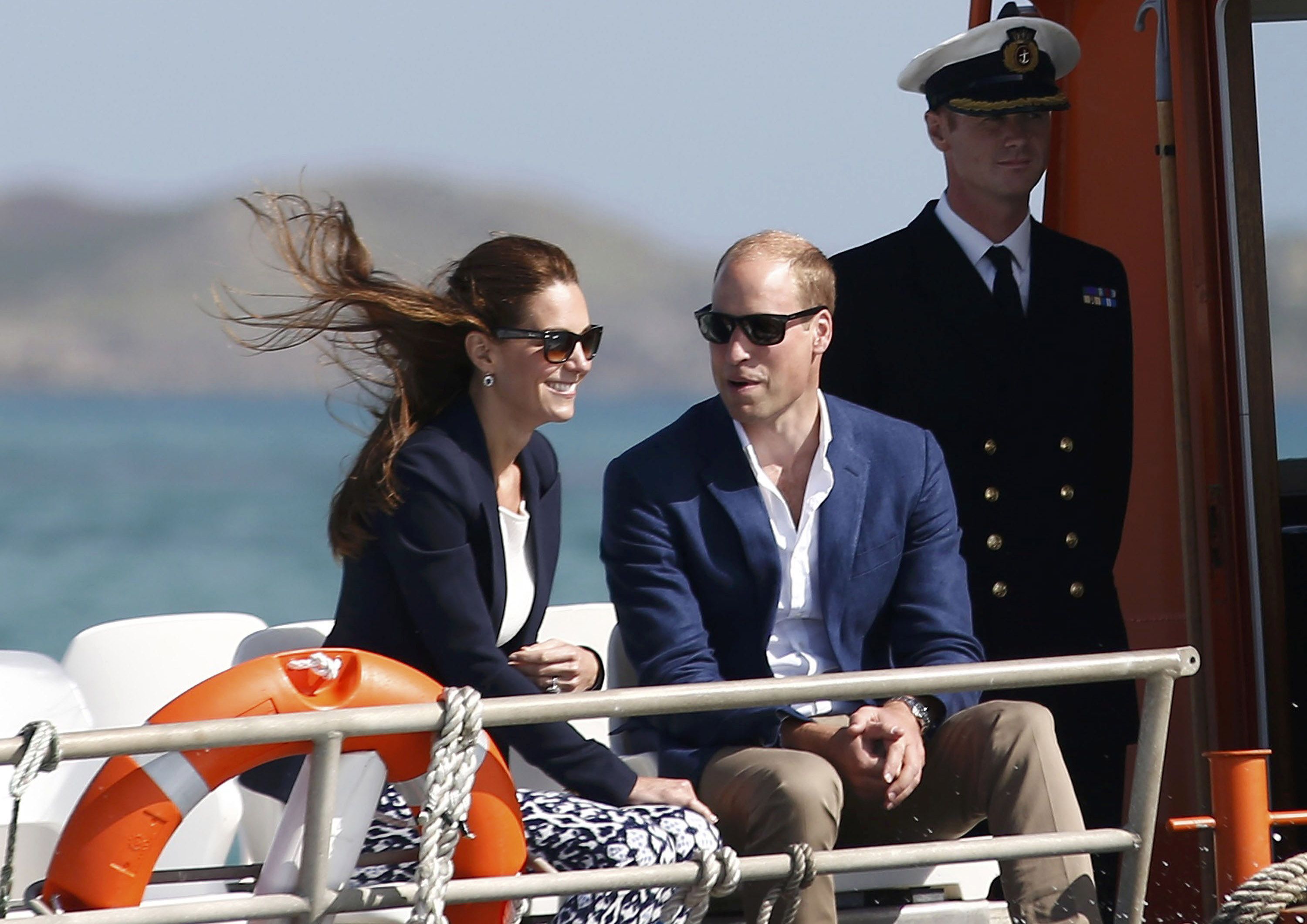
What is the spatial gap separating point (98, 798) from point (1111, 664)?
154cm

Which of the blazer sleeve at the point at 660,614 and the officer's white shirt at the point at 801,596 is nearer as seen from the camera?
the blazer sleeve at the point at 660,614

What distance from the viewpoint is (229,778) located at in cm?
282

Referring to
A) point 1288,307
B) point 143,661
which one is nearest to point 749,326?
point 1288,307

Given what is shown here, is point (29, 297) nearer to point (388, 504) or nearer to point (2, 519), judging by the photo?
point (2, 519)

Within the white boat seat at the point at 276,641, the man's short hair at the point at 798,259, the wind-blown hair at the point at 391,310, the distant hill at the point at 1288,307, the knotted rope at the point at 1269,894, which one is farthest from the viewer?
the distant hill at the point at 1288,307

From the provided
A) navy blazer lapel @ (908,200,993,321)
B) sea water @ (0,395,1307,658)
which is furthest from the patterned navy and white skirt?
sea water @ (0,395,1307,658)

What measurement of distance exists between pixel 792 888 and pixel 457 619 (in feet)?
2.51

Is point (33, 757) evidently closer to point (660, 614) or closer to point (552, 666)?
point (552, 666)

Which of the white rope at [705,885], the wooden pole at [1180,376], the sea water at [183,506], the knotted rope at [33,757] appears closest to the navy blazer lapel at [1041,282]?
the wooden pole at [1180,376]

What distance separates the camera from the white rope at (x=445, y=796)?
2.67m

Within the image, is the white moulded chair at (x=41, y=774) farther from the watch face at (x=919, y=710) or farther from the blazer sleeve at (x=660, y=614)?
the watch face at (x=919, y=710)

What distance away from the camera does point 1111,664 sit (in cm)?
288

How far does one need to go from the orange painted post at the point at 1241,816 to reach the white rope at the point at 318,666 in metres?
1.58

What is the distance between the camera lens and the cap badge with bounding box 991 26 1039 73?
436 centimetres
